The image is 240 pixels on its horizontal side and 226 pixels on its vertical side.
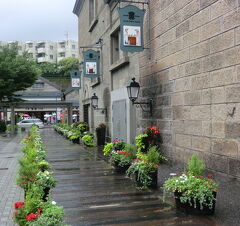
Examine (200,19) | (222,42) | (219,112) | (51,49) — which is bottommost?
(219,112)

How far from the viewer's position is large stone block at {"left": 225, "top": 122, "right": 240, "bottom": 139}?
5.89m

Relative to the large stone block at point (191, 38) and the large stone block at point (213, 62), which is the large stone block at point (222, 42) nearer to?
the large stone block at point (213, 62)

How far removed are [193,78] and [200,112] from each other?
32.8 inches

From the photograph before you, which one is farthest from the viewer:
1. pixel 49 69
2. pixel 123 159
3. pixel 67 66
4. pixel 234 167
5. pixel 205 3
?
pixel 49 69

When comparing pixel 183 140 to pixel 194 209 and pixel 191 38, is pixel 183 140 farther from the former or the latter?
pixel 194 209

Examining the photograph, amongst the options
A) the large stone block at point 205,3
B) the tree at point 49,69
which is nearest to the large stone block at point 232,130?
the large stone block at point 205,3

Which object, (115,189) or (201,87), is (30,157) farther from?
(201,87)

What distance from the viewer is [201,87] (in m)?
7.16

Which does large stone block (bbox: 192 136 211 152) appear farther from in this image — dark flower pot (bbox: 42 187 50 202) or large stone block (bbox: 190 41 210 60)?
dark flower pot (bbox: 42 187 50 202)

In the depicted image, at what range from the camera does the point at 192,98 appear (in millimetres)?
7566

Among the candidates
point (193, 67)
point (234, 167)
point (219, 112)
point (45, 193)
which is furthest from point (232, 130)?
point (45, 193)

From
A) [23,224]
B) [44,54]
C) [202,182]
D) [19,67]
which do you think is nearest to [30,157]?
[23,224]

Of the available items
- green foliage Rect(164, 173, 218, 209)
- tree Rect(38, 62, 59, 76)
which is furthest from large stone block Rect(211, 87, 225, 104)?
tree Rect(38, 62, 59, 76)

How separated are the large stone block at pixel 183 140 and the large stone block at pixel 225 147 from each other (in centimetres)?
114
